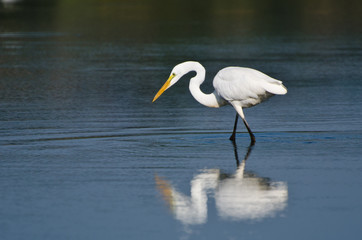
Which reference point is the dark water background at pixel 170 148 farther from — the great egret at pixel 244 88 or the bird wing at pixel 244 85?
the bird wing at pixel 244 85

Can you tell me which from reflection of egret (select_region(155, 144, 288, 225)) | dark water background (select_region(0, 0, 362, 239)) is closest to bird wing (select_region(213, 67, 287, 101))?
dark water background (select_region(0, 0, 362, 239))

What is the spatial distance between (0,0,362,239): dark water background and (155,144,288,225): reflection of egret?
0.02 m

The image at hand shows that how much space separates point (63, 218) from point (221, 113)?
277 inches

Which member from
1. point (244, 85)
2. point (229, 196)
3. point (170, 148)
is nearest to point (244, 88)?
point (244, 85)

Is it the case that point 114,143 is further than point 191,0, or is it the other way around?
point 191,0

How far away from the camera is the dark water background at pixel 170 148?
24.6 ft

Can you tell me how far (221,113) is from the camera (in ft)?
47.2

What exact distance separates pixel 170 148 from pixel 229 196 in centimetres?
282

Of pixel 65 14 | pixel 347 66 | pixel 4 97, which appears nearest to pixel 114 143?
pixel 4 97

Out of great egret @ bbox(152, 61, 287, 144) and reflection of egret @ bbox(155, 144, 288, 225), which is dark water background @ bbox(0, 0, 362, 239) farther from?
great egret @ bbox(152, 61, 287, 144)

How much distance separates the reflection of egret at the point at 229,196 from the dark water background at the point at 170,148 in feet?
0.06

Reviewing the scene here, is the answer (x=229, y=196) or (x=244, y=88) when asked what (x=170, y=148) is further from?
(x=229, y=196)

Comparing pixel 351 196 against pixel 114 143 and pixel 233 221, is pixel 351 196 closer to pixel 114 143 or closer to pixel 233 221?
pixel 233 221

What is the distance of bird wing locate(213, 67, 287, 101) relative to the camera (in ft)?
38.4
